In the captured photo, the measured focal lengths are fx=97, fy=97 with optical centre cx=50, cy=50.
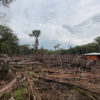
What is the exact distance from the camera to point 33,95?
223 centimetres

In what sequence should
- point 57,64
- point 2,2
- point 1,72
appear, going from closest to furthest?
point 1,72 < point 2,2 < point 57,64

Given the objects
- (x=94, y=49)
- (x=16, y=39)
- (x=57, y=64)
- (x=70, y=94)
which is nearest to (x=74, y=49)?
(x=94, y=49)

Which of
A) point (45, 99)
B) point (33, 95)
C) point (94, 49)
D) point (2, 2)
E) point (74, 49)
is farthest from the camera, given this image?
point (74, 49)

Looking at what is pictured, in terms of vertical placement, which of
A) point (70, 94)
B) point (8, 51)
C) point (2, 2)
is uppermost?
point (2, 2)

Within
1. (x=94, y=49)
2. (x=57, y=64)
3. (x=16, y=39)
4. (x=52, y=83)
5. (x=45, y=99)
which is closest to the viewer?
(x=45, y=99)

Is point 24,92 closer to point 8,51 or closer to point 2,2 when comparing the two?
point 2,2

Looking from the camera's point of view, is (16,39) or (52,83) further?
(16,39)

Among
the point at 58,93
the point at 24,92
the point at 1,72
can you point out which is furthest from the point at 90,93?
the point at 1,72

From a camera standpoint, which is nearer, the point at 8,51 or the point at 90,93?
the point at 90,93

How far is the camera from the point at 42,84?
328 centimetres

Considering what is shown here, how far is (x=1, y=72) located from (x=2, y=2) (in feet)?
13.7

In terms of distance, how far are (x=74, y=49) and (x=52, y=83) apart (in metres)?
23.6

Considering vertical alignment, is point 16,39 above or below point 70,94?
above

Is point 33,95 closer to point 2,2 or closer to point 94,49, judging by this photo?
point 2,2
